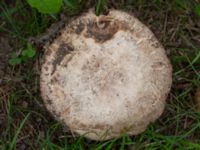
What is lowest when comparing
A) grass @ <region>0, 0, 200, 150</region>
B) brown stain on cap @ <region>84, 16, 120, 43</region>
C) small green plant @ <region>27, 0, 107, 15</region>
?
grass @ <region>0, 0, 200, 150</region>

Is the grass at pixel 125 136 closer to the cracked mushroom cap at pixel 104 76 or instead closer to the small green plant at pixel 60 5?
the small green plant at pixel 60 5

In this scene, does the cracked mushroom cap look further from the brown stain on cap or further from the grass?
the grass

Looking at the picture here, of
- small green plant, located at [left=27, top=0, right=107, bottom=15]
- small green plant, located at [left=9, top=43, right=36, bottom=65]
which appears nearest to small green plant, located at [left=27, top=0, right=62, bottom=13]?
small green plant, located at [left=27, top=0, right=107, bottom=15]

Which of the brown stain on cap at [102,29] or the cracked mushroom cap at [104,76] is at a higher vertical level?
the brown stain on cap at [102,29]

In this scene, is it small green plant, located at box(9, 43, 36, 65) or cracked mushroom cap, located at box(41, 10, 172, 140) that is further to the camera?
small green plant, located at box(9, 43, 36, 65)

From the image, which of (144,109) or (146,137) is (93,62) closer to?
(144,109)

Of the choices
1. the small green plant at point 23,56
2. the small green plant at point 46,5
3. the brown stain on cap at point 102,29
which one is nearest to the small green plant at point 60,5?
the small green plant at point 46,5
